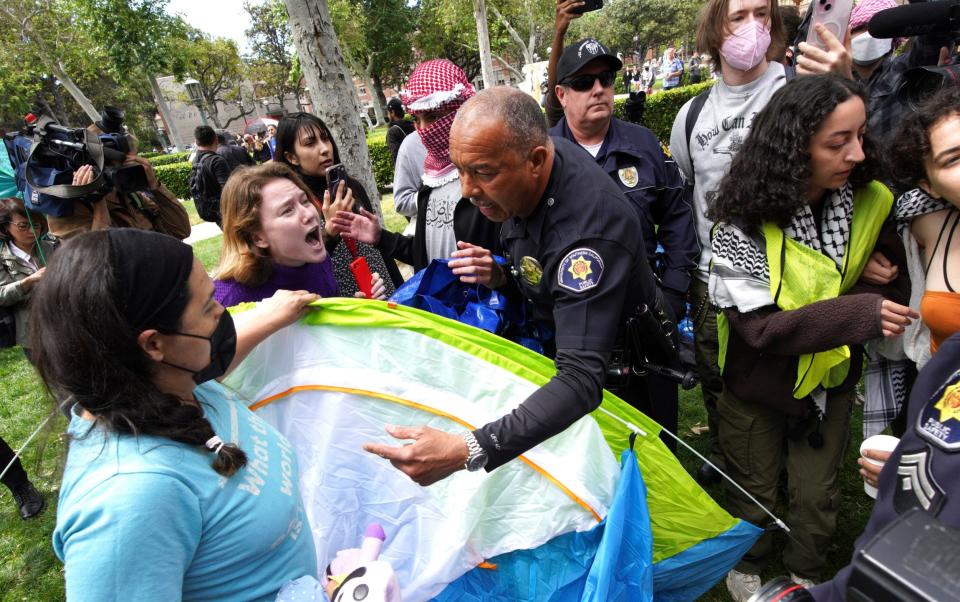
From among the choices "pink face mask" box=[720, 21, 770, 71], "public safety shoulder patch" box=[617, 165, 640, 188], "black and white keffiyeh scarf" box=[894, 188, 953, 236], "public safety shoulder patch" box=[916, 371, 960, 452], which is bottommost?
"public safety shoulder patch" box=[916, 371, 960, 452]

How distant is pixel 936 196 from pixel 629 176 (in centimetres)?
115

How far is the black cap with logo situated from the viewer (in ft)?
8.19

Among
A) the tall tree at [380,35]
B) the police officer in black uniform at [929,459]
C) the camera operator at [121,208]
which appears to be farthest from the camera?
the tall tree at [380,35]

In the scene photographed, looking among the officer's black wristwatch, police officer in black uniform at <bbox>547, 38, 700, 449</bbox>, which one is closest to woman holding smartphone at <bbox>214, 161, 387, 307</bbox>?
the officer's black wristwatch

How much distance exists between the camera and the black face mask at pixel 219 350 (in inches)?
49.1

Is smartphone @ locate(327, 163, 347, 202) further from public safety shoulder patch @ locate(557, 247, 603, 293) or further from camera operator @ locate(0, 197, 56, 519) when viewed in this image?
camera operator @ locate(0, 197, 56, 519)

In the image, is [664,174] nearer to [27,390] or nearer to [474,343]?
[474,343]

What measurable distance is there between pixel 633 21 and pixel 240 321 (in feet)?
154

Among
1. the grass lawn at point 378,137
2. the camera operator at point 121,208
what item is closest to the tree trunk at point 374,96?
the grass lawn at point 378,137

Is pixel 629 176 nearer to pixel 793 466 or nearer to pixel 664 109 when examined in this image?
pixel 793 466

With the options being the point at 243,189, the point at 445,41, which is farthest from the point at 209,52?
the point at 243,189

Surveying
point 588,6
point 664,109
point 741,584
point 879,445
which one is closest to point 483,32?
point 664,109

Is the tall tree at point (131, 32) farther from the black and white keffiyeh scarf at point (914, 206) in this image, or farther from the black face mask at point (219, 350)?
the black and white keffiyeh scarf at point (914, 206)

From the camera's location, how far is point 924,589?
547mm
